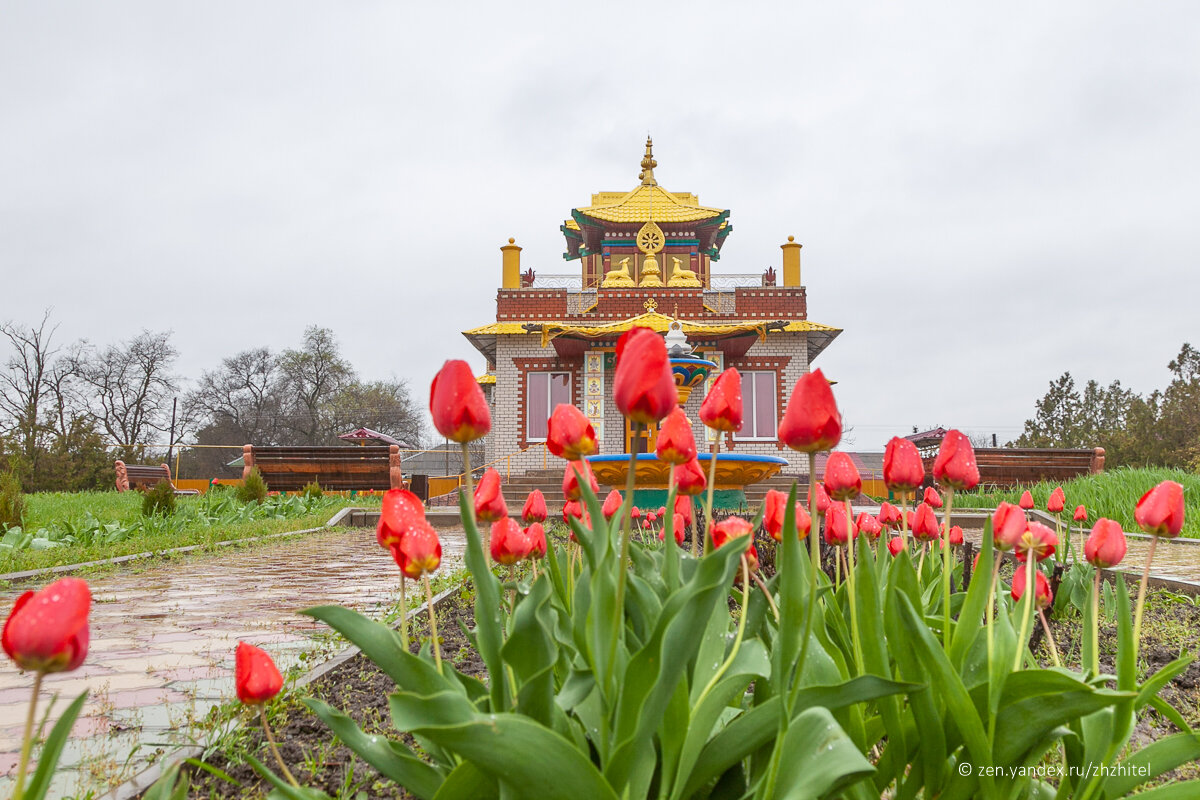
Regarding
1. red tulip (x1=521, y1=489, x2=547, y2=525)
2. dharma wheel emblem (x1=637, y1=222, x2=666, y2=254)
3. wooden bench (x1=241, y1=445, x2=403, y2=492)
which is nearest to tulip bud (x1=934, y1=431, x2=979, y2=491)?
red tulip (x1=521, y1=489, x2=547, y2=525)

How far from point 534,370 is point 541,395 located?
0.75 m

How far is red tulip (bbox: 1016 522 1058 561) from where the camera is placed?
1.67 m

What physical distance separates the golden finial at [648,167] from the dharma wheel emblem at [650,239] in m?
3.06

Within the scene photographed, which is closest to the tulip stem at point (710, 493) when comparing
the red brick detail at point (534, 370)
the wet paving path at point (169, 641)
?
the wet paving path at point (169, 641)

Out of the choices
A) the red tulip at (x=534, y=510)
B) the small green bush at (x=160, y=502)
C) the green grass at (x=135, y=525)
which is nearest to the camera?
the red tulip at (x=534, y=510)

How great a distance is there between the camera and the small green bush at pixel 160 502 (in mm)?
9477

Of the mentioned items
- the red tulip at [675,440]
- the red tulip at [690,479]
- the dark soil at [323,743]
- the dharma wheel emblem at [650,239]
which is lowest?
the dark soil at [323,743]

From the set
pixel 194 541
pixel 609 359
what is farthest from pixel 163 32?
pixel 609 359

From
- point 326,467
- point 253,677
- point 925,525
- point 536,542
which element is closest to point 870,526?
point 925,525

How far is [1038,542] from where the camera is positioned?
171 centimetres

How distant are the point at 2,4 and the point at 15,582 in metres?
3.85

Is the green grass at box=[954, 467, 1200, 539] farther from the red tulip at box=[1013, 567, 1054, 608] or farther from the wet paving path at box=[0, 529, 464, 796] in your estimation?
the wet paving path at box=[0, 529, 464, 796]

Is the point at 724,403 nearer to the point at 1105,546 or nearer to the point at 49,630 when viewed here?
the point at 1105,546

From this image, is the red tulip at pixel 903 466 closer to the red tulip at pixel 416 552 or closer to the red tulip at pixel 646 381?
the red tulip at pixel 646 381
